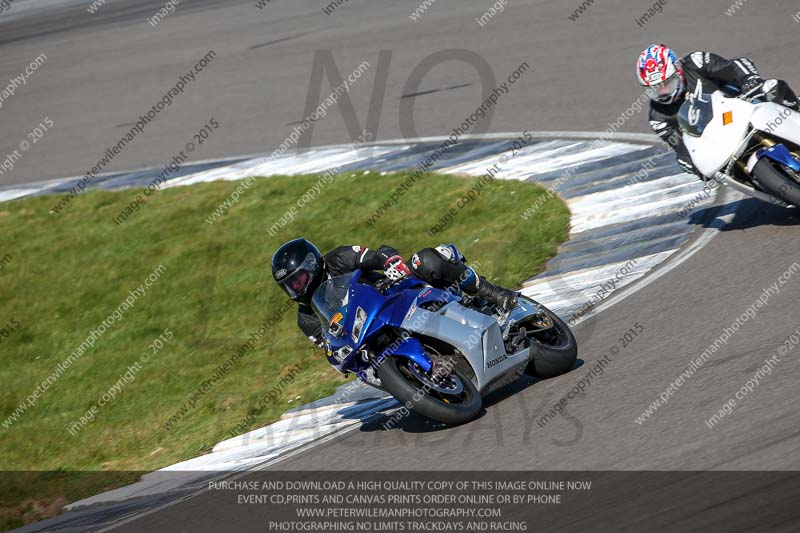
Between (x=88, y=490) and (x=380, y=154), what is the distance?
298 inches

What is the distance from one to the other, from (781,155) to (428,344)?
3.57 meters

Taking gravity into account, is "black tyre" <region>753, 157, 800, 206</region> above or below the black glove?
below

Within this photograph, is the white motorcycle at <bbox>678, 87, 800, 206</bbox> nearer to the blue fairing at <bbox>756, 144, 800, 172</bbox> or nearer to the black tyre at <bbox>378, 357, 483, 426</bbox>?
the blue fairing at <bbox>756, 144, 800, 172</bbox>

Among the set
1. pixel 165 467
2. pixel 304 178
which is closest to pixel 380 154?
pixel 304 178

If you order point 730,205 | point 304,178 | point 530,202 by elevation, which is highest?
point 730,205

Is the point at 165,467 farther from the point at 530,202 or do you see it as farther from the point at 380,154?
the point at 380,154

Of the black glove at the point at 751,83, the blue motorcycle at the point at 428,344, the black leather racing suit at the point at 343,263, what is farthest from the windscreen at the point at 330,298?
the black glove at the point at 751,83

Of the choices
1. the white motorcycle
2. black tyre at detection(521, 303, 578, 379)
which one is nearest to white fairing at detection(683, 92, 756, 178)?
the white motorcycle

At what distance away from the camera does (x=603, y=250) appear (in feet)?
31.7

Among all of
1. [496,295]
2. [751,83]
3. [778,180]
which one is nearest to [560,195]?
[751,83]

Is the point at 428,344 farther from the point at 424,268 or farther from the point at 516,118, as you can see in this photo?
the point at 516,118

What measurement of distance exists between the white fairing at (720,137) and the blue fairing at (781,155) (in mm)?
279

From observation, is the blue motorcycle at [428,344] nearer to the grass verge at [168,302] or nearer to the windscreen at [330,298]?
the windscreen at [330,298]

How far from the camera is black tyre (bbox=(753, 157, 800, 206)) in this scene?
8.36 metres
